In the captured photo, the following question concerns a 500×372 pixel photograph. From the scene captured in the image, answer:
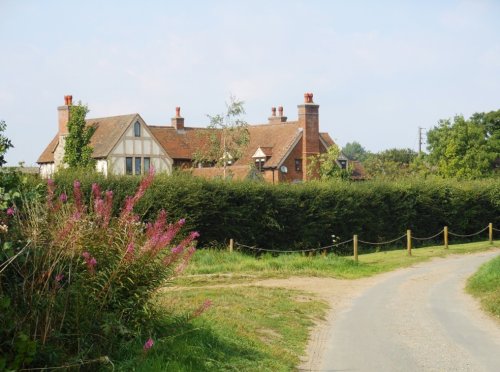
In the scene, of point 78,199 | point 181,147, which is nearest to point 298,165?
point 181,147

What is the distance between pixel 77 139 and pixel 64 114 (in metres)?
7.99

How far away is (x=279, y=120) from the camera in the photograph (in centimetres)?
7550

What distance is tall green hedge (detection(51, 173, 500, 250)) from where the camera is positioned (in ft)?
97.2

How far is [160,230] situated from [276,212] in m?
24.1

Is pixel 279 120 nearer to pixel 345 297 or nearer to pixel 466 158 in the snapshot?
pixel 466 158

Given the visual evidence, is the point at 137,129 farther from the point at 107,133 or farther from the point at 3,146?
the point at 3,146

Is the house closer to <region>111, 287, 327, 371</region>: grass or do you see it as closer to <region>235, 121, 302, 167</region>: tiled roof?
<region>235, 121, 302, 167</region>: tiled roof

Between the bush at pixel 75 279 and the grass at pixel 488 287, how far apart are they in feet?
33.4

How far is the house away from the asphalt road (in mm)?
39271

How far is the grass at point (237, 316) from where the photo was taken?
920 centimetres

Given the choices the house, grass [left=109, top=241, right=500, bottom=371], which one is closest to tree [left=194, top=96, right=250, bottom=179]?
the house

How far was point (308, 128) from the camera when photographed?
6425cm

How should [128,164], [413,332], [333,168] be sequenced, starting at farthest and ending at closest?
[128,164] → [333,168] → [413,332]

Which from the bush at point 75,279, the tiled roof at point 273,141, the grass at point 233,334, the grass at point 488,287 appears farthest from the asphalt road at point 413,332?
the tiled roof at point 273,141
